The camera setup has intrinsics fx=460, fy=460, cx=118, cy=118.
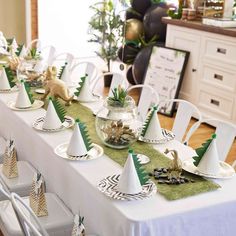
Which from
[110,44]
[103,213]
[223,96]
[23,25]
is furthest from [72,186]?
[23,25]

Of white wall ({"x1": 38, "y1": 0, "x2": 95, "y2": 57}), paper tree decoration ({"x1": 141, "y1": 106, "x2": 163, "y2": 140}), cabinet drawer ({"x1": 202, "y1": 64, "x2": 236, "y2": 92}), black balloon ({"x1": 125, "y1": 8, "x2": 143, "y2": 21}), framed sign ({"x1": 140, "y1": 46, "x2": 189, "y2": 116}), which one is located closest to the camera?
paper tree decoration ({"x1": 141, "y1": 106, "x2": 163, "y2": 140})

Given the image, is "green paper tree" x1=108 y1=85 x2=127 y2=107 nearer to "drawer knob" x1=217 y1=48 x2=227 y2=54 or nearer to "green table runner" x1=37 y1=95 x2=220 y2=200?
"green table runner" x1=37 y1=95 x2=220 y2=200

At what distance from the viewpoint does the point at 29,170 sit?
251cm

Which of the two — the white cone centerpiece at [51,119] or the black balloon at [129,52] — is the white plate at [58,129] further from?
the black balloon at [129,52]

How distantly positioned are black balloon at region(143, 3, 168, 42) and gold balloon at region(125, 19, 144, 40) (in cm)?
10

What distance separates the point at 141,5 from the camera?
5555 millimetres

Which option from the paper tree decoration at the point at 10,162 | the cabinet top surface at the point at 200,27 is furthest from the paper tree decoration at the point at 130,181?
the cabinet top surface at the point at 200,27

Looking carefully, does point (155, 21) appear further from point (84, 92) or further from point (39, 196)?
point (39, 196)

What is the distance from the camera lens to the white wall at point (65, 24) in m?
7.27

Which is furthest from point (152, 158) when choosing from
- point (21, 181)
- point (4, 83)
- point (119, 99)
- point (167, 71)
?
point (167, 71)

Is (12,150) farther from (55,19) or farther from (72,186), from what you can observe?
(55,19)

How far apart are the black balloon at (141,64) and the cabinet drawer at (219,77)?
0.82 meters

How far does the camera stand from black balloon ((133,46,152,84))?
523 centimetres

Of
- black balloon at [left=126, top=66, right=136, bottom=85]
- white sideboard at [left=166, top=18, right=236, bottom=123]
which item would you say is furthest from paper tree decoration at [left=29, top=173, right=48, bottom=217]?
black balloon at [left=126, top=66, right=136, bottom=85]
